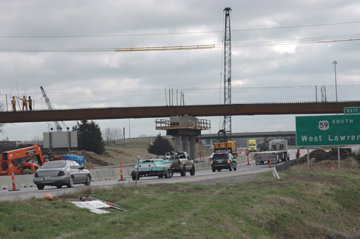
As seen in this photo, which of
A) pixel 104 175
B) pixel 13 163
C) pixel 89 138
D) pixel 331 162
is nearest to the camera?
pixel 13 163

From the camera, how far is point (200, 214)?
1341 cm

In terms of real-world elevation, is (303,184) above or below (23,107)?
below

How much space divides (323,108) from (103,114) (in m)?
31.8

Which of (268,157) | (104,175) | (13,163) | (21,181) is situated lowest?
(268,157)

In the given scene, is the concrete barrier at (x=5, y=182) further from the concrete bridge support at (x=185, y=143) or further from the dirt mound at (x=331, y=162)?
the concrete bridge support at (x=185, y=143)

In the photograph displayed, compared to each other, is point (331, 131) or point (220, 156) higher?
point (331, 131)

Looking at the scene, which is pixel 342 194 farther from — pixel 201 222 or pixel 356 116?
pixel 201 222

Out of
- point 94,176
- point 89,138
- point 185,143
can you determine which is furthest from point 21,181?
point 89,138

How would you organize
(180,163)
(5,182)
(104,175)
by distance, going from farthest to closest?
(104,175)
(180,163)
(5,182)

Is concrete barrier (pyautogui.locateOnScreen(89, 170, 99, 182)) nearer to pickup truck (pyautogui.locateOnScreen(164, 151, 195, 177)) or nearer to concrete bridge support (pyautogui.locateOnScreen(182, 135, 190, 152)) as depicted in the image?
pickup truck (pyautogui.locateOnScreen(164, 151, 195, 177))

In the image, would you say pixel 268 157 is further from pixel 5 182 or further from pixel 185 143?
pixel 5 182

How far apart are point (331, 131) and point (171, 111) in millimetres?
33767

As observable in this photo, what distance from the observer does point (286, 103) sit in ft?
208

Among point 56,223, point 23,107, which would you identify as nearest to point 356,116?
point 56,223
